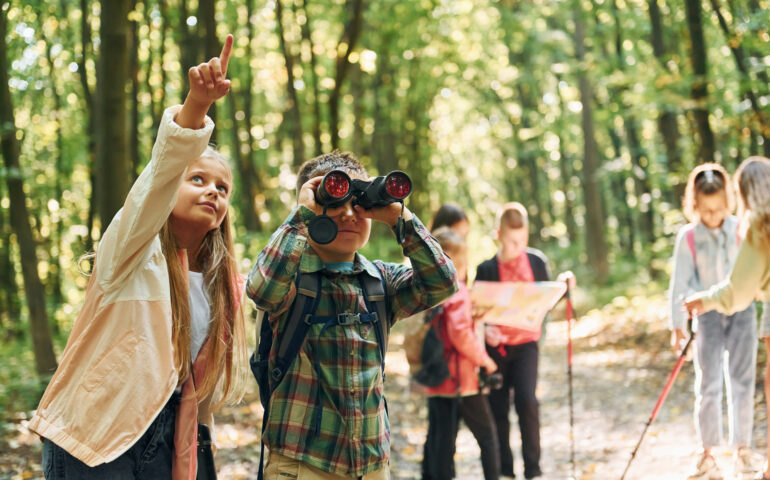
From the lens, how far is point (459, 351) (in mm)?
5852

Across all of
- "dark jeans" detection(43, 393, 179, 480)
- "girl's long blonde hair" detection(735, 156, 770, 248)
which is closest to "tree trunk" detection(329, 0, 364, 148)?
"girl's long blonde hair" detection(735, 156, 770, 248)

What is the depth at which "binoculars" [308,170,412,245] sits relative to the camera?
2.96 meters

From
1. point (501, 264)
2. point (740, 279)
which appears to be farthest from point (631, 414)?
point (740, 279)

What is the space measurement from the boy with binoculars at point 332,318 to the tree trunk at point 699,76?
876 centimetres

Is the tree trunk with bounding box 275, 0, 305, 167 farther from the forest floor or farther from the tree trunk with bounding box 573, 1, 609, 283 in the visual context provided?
the tree trunk with bounding box 573, 1, 609, 283

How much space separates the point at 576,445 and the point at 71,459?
22.5 ft

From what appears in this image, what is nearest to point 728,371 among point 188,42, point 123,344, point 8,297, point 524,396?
point 524,396

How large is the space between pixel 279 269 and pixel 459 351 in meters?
3.06

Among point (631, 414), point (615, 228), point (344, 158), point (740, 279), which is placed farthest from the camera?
point (615, 228)

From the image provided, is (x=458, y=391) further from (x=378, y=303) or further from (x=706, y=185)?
(x=378, y=303)

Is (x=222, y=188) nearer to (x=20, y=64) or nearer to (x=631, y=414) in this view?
(x=631, y=414)

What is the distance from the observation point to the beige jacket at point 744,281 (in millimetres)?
5207

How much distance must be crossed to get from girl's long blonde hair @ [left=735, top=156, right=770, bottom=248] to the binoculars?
3142 mm

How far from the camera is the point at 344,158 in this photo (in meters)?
3.60
